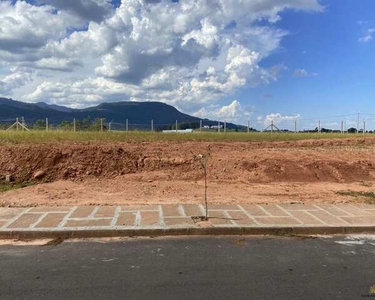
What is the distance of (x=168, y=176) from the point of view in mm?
11922

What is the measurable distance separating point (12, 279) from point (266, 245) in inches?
139

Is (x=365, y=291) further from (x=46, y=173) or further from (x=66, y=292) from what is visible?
(x=46, y=173)

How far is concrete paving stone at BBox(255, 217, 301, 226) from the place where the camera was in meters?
6.92

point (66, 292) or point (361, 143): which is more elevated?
point (361, 143)

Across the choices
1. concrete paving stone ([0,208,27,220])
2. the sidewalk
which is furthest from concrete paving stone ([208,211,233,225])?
concrete paving stone ([0,208,27,220])

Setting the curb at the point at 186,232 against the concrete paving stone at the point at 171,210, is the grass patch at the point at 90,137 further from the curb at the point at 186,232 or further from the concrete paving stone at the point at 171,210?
the curb at the point at 186,232

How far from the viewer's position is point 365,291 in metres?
4.32

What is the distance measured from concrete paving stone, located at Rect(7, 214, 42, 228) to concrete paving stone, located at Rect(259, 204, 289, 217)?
436 cm

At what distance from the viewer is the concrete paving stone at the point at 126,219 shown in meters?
6.67

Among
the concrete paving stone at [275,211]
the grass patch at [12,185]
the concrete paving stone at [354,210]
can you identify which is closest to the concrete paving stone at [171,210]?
the concrete paving stone at [275,211]

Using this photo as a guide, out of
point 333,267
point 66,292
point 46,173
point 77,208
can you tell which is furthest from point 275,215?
point 46,173

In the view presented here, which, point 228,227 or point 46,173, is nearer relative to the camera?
point 228,227

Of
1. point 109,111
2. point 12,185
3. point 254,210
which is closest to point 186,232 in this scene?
point 254,210

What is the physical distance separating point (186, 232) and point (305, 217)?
2.45m
